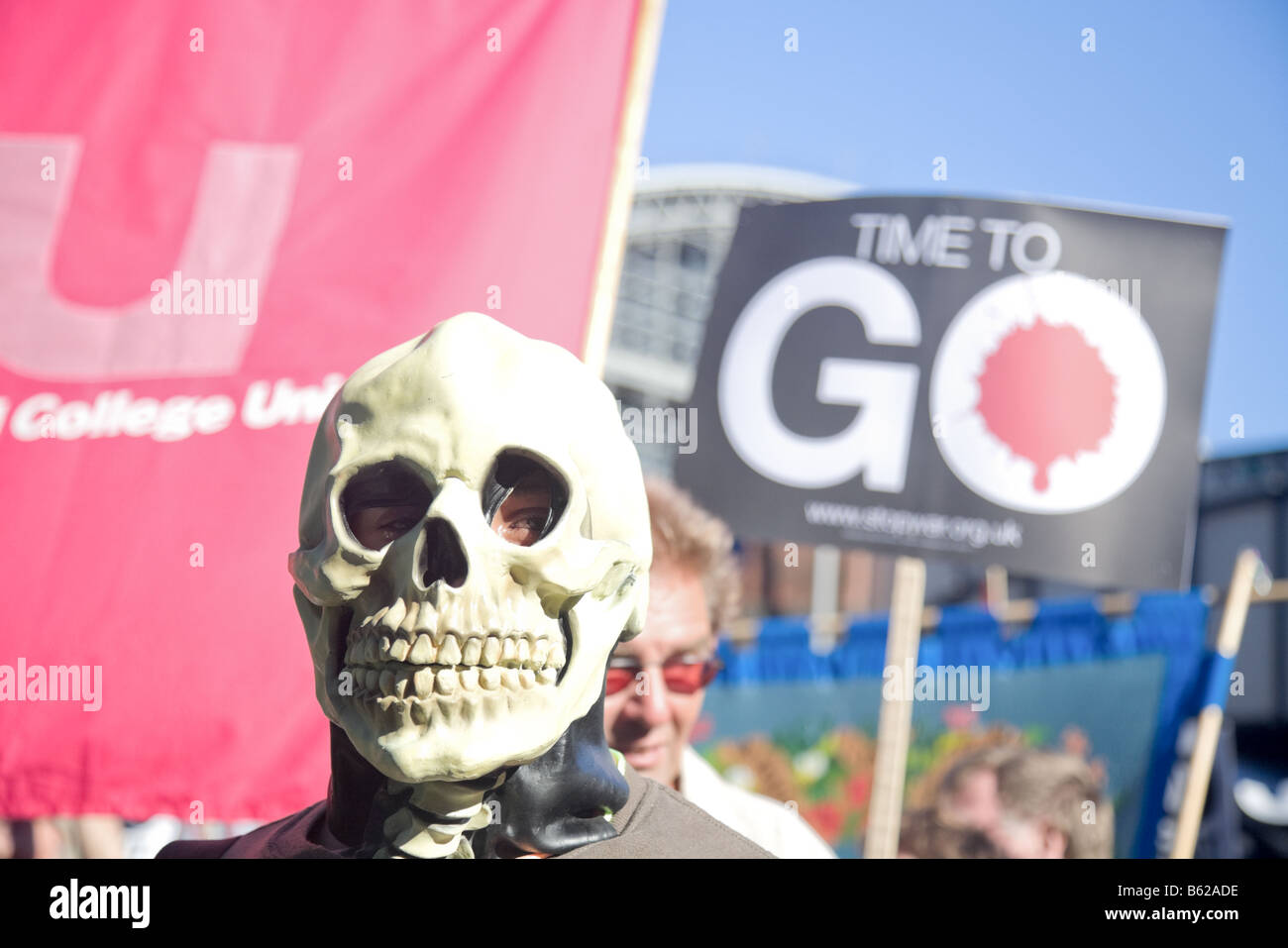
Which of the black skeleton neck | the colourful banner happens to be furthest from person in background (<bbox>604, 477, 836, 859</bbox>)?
the black skeleton neck

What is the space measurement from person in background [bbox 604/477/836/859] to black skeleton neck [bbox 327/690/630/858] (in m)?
1.90

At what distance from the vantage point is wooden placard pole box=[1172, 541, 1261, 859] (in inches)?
178

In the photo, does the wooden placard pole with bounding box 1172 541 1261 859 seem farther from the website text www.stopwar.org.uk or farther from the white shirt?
the white shirt

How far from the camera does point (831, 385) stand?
5145 mm

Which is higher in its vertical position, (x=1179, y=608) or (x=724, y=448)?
(x=724, y=448)

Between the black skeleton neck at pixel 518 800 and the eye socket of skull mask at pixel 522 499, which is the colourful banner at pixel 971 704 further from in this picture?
the eye socket of skull mask at pixel 522 499

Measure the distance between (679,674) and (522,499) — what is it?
2.34 meters

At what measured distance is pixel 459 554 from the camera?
159cm

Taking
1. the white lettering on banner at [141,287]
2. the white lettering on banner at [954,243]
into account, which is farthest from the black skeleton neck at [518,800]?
the white lettering on banner at [954,243]

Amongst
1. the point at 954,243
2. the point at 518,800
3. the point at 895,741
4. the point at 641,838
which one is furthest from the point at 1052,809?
the point at 518,800

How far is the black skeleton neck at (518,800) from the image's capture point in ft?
5.56
